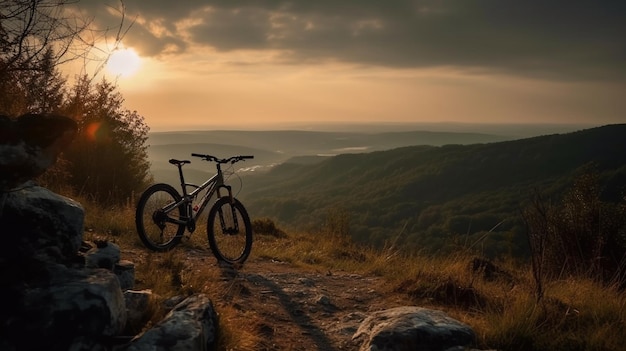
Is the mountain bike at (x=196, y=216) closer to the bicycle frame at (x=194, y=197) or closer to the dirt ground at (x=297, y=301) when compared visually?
the bicycle frame at (x=194, y=197)

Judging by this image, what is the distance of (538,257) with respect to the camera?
5988mm

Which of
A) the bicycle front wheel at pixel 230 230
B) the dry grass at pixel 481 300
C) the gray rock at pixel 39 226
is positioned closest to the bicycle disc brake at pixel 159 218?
the dry grass at pixel 481 300

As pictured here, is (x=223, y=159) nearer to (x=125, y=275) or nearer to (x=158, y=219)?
(x=158, y=219)

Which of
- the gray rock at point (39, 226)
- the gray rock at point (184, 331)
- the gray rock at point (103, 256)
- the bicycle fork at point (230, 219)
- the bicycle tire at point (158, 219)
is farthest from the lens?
the bicycle fork at point (230, 219)

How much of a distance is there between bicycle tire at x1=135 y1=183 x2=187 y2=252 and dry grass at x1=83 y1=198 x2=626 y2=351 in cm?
31

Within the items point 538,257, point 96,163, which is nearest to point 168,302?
point 538,257

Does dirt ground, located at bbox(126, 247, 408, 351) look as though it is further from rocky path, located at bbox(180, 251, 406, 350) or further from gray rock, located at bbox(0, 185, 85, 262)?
gray rock, located at bbox(0, 185, 85, 262)

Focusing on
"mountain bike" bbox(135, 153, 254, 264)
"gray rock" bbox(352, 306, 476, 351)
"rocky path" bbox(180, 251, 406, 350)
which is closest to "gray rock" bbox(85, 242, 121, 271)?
"rocky path" bbox(180, 251, 406, 350)

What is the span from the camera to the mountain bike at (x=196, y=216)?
7676mm

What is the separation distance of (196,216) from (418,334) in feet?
15.0

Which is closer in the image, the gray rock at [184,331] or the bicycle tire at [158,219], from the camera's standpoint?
the gray rock at [184,331]

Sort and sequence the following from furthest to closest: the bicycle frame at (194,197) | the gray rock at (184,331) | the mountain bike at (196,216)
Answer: the bicycle frame at (194,197), the mountain bike at (196,216), the gray rock at (184,331)

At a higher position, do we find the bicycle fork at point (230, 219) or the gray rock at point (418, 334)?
the bicycle fork at point (230, 219)

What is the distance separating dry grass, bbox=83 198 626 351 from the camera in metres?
5.05
